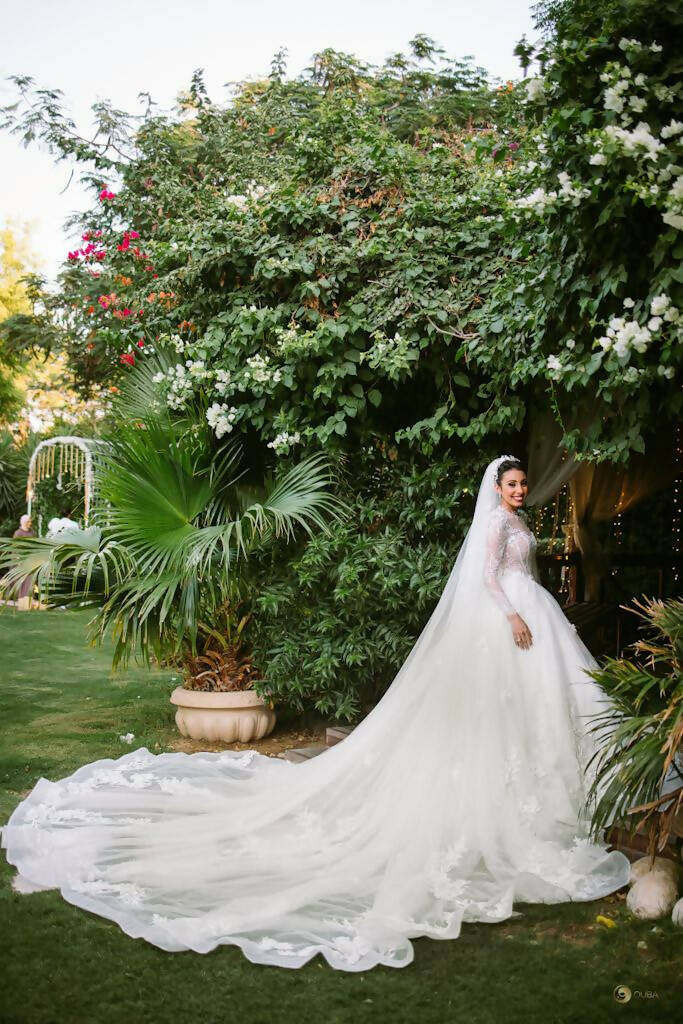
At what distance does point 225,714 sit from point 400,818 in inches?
106

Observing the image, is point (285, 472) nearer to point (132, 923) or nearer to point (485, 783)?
point (485, 783)

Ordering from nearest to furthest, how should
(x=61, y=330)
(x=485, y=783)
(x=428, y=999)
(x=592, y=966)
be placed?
(x=428, y=999) → (x=592, y=966) → (x=485, y=783) → (x=61, y=330)

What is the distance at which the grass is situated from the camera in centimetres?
310

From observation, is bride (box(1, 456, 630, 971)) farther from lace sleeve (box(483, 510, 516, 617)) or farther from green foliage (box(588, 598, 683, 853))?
green foliage (box(588, 598, 683, 853))

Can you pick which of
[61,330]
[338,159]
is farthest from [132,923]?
[61,330]

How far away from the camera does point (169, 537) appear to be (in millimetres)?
6074

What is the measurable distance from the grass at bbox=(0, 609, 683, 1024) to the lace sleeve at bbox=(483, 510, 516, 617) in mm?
1529

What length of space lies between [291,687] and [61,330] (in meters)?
10.7

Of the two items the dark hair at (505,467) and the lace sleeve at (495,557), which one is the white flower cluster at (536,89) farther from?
the lace sleeve at (495,557)

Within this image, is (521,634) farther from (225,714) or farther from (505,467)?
(225,714)

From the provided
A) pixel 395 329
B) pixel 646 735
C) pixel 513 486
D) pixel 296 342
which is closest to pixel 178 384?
pixel 296 342

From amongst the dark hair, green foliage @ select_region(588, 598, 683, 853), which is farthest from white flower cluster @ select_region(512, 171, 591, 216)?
green foliage @ select_region(588, 598, 683, 853)

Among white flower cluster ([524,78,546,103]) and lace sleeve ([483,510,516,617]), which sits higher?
white flower cluster ([524,78,546,103])

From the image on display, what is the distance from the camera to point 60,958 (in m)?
3.45
